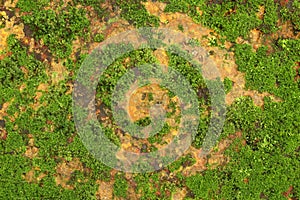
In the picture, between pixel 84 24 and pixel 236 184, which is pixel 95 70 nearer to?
pixel 84 24

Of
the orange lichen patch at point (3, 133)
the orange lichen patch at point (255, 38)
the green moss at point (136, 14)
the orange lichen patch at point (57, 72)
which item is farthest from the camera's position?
the orange lichen patch at point (255, 38)

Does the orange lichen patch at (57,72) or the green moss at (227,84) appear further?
the green moss at (227,84)

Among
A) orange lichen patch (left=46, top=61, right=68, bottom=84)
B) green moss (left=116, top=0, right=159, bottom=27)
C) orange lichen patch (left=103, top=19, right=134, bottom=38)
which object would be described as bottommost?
orange lichen patch (left=46, top=61, right=68, bottom=84)

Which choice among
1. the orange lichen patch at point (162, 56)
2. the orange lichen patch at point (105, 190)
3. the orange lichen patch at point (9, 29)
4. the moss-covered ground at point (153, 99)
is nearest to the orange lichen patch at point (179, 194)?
the moss-covered ground at point (153, 99)

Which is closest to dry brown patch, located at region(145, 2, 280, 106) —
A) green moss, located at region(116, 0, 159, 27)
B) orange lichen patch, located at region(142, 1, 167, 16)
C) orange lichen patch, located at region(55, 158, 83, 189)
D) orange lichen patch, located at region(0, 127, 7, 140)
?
orange lichen patch, located at region(142, 1, 167, 16)

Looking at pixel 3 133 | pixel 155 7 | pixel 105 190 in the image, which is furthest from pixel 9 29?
pixel 105 190

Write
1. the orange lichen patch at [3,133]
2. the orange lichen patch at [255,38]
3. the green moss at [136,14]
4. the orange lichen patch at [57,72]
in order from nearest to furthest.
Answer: the orange lichen patch at [3,133], the orange lichen patch at [57,72], the green moss at [136,14], the orange lichen patch at [255,38]

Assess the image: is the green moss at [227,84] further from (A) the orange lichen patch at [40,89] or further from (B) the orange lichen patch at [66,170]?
(A) the orange lichen patch at [40,89]

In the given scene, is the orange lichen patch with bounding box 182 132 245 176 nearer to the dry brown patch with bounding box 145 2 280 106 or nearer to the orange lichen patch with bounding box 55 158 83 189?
the dry brown patch with bounding box 145 2 280 106
